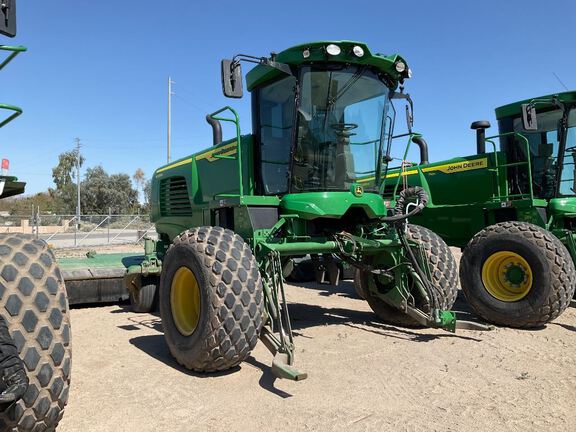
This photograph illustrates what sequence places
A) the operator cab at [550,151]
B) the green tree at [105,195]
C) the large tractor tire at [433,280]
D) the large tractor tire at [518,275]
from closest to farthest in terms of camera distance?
the large tractor tire at [433,280] < the large tractor tire at [518,275] < the operator cab at [550,151] < the green tree at [105,195]

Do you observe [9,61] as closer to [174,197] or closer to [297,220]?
[297,220]

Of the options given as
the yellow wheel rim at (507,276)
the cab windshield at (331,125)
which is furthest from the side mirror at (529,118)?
the cab windshield at (331,125)

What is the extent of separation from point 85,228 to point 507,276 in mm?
31923

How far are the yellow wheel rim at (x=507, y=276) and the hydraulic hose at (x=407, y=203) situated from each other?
153 centimetres

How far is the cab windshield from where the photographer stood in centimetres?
511

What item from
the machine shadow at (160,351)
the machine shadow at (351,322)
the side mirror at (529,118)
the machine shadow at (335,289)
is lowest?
the machine shadow at (335,289)

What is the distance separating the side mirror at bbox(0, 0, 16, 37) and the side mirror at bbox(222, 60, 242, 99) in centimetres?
230

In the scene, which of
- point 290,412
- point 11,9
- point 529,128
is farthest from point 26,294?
point 529,128

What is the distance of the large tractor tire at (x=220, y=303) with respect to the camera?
13.3 feet

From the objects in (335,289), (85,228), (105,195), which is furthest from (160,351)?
(105,195)

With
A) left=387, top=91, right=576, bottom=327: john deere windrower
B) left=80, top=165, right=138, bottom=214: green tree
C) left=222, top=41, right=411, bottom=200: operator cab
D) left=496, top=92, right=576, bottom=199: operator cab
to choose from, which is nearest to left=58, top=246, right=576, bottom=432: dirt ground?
left=387, top=91, right=576, bottom=327: john deere windrower

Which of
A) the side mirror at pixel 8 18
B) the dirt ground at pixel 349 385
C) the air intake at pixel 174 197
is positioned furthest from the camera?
the air intake at pixel 174 197

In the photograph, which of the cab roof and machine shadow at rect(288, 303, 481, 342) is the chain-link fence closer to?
machine shadow at rect(288, 303, 481, 342)

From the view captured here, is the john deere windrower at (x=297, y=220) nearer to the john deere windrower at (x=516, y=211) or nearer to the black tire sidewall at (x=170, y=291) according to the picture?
the black tire sidewall at (x=170, y=291)
